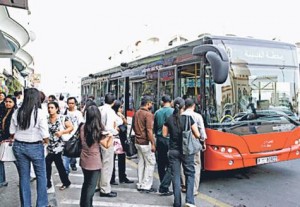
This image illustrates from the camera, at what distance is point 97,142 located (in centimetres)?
454

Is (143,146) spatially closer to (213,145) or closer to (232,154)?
(213,145)

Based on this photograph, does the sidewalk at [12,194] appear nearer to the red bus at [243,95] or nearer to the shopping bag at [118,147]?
the shopping bag at [118,147]

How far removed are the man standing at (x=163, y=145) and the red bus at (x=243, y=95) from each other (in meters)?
0.77

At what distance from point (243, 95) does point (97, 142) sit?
310 centimetres

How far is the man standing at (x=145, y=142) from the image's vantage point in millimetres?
5884

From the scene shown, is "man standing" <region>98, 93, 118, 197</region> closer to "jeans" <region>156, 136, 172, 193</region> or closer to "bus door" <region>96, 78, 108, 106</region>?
"jeans" <region>156, 136, 172, 193</region>

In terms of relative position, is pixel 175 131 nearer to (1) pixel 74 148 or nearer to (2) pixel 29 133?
(1) pixel 74 148

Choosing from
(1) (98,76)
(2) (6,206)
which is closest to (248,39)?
(2) (6,206)

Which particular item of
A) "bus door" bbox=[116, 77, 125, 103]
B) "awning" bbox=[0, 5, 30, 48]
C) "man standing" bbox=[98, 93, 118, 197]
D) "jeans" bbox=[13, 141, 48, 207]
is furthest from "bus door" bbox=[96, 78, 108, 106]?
"jeans" bbox=[13, 141, 48, 207]

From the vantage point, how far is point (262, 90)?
6.45 m

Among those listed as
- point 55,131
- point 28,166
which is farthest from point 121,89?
point 28,166

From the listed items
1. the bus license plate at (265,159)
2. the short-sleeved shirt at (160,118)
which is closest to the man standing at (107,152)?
the short-sleeved shirt at (160,118)

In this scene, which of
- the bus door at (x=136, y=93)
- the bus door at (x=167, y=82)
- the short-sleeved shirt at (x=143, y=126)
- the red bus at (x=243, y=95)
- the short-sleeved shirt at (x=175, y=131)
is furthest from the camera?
the bus door at (x=136, y=93)

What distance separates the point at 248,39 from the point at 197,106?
5.57 ft
